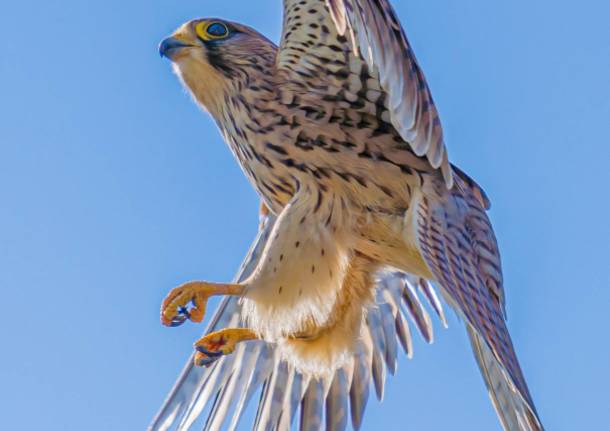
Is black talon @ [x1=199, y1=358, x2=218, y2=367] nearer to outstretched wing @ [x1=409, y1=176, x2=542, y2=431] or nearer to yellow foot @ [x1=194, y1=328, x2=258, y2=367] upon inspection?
yellow foot @ [x1=194, y1=328, x2=258, y2=367]

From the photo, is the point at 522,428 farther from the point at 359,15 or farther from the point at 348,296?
the point at 359,15

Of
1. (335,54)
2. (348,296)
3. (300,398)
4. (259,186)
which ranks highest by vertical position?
(335,54)

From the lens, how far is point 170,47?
709 cm

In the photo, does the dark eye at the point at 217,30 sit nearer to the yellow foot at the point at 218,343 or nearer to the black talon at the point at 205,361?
the yellow foot at the point at 218,343

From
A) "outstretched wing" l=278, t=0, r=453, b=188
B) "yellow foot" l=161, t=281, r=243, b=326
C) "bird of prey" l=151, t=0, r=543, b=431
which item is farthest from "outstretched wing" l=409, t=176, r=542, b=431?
"yellow foot" l=161, t=281, r=243, b=326

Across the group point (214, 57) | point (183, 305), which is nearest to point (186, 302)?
point (183, 305)

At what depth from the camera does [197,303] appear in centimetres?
671

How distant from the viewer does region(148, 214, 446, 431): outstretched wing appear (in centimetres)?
720

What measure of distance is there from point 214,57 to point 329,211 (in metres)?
0.93

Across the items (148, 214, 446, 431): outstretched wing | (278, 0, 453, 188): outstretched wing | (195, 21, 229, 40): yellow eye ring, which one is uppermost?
(195, 21, 229, 40): yellow eye ring

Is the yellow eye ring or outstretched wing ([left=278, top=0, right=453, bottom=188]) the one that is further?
the yellow eye ring

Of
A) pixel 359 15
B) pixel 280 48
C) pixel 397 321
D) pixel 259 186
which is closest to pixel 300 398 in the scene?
pixel 397 321

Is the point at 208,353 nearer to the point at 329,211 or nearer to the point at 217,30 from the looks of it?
the point at 329,211

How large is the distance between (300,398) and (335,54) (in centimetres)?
159
